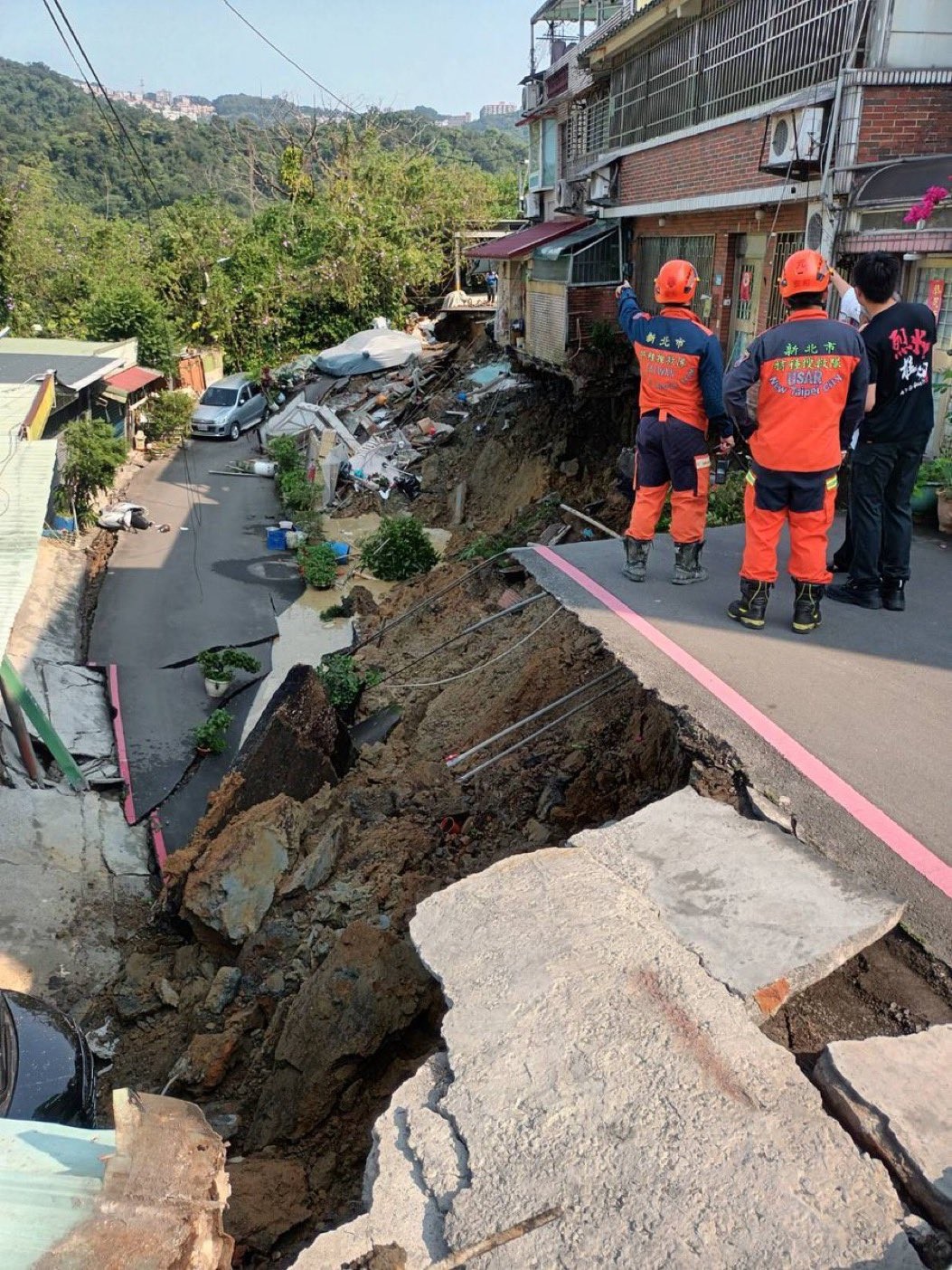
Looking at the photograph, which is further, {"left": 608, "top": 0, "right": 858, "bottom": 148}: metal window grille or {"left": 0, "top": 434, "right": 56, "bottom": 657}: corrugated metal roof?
{"left": 608, "top": 0, "right": 858, "bottom": 148}: metal window grille

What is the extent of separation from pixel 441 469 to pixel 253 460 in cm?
687

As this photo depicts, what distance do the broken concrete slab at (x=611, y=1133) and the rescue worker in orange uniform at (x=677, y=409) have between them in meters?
3.62

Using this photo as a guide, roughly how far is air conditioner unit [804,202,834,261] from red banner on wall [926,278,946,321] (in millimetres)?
1032

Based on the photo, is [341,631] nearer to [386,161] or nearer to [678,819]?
[678,819]

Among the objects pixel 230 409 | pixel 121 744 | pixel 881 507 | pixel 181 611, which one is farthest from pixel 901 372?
pixel 230 409

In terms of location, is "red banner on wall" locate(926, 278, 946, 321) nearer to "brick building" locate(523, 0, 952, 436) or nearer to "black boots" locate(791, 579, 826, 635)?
"brick building" locate(523, 0, 952, 436)

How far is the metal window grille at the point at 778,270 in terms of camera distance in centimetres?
1090

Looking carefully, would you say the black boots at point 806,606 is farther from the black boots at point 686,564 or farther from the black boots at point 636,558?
the black boots at point 636,558

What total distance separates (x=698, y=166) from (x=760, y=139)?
86.6 inches

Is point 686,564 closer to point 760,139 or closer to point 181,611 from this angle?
point 760,139

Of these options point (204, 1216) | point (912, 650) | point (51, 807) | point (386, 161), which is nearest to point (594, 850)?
point (204, 1216)

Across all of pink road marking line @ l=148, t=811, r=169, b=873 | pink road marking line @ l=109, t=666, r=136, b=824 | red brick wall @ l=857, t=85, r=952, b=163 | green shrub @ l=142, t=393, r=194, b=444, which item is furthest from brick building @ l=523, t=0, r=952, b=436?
green shrub @ l=142, t=393, r=194, b=444

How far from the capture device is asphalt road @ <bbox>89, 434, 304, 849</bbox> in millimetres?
12602

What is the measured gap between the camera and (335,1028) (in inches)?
175
